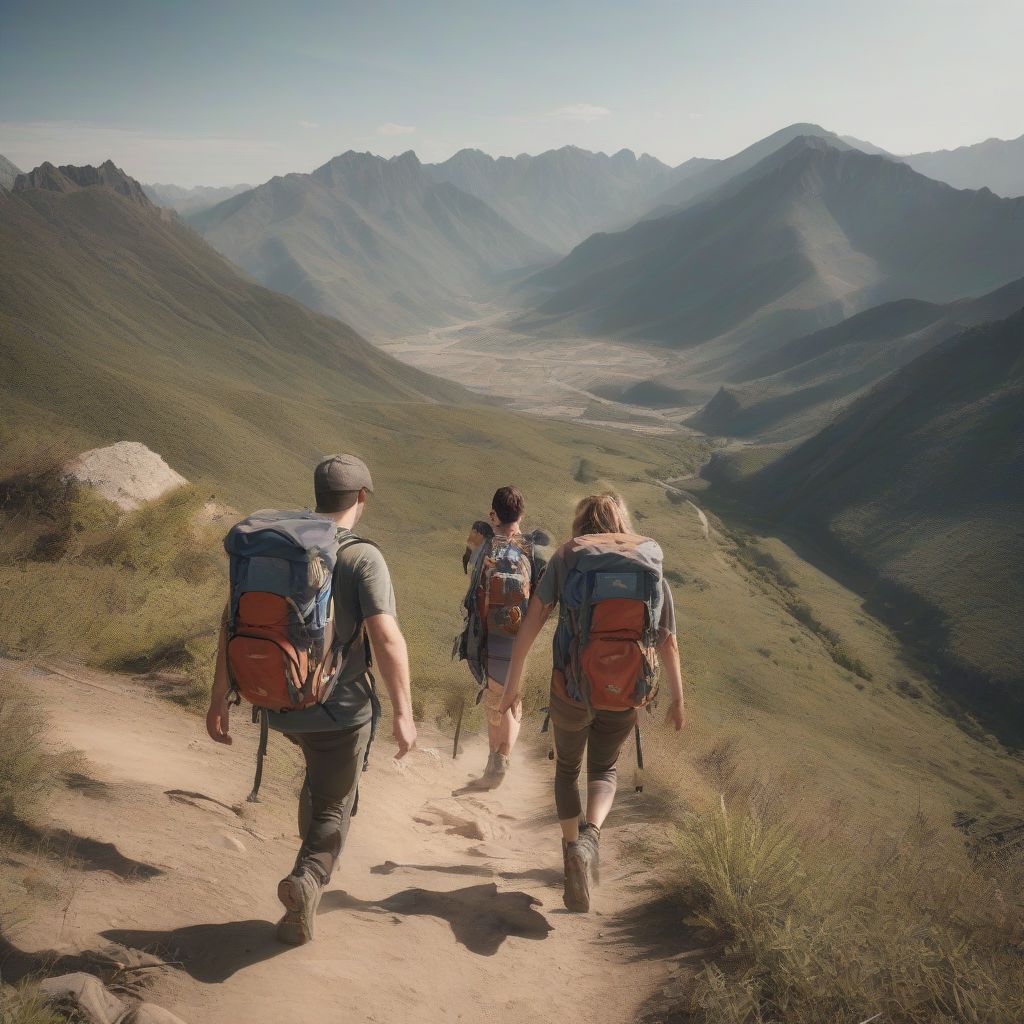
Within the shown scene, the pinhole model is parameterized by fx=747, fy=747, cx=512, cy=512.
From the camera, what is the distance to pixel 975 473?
46.4 meters

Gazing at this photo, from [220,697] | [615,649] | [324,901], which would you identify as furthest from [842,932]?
[220,697]

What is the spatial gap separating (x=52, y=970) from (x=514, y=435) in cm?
5818

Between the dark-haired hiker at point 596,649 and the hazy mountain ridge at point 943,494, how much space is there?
3101cm

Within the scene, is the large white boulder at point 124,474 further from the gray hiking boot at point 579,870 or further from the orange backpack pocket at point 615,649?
the orange backpack pocket at point 615,649

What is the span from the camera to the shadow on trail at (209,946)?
10.1 ft

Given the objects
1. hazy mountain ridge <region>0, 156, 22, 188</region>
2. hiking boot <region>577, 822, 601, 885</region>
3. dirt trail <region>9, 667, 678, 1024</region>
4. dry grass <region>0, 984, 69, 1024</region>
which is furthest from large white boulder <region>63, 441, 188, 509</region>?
Answer: hazy mountain ridge <region>0, 156, 22, 188</region>

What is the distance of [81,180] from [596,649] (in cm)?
11216

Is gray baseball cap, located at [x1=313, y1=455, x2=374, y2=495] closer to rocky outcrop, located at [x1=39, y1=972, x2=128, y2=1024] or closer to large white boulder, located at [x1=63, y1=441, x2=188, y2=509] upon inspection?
rocky outcrop, located at [x1=39, y1=972, x2=128, y2=1024]

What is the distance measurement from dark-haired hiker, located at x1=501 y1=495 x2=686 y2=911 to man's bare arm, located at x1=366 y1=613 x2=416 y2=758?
926 millimetres

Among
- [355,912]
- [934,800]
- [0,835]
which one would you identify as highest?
[0,835]

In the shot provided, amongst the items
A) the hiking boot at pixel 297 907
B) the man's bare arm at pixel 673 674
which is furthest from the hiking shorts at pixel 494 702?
the hiking boot at pixel 297 907

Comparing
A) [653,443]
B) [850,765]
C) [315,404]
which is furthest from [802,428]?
[850,765]

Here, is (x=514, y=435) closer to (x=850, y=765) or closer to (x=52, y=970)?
(x=850, y=765)

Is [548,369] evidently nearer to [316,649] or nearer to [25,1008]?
[316,649]
